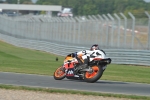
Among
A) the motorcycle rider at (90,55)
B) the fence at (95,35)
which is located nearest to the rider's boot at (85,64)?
the motorcycle rider at (90,55)

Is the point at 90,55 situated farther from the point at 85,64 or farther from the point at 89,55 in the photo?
the point at 85,64

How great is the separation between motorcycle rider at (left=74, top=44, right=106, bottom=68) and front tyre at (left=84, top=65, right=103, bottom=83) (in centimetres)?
29

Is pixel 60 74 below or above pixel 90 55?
below

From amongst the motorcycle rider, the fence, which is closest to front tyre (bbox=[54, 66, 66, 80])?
the motorcycle rider

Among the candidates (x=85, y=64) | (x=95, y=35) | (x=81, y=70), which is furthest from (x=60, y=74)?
(x=95, y=35)

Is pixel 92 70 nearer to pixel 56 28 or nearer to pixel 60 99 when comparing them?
pixel 60 99

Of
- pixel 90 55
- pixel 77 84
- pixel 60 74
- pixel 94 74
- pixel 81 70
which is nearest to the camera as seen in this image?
pixel 77 84

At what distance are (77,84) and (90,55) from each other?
1024 millimetres

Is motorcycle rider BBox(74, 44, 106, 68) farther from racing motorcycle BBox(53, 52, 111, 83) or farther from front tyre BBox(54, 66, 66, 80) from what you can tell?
front tyre BBox(54, 66, 66, 80)

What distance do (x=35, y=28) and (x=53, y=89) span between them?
3762 centimetres

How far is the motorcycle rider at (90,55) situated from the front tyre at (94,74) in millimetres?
285

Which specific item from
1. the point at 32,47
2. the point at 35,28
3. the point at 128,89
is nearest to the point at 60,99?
the point at 128,89

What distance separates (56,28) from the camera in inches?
1745

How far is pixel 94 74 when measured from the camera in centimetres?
1638
